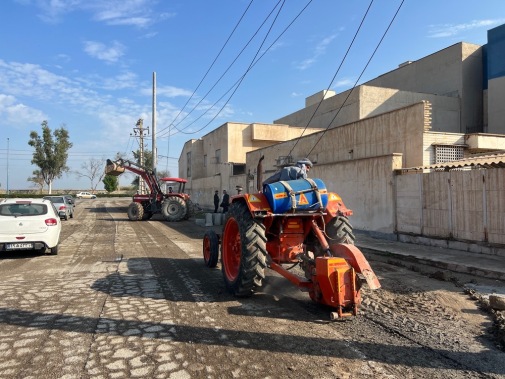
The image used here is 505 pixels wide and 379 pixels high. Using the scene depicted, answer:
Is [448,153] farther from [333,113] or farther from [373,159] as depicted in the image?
[333,113]

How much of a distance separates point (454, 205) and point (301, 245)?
640 centimetres

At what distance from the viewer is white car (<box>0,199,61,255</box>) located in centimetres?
934

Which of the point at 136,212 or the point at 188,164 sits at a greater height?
the point at 188,164

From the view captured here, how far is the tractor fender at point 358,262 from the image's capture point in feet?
15.3

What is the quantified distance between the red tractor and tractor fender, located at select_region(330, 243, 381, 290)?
18.7 m

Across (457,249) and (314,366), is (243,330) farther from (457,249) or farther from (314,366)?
(457,249)

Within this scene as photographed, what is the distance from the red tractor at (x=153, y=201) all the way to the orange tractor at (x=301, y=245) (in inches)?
660

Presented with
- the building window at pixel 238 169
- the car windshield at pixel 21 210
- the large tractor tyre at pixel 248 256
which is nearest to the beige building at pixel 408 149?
the building window at pixel 238 169

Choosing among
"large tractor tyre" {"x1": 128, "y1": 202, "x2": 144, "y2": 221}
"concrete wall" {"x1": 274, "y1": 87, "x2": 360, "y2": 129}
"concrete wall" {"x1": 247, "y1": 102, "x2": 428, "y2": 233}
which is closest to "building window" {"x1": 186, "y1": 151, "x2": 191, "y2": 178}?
"concrete wall" {"x1": 274, "y1": 87, "x2": 360, "y2": 129}

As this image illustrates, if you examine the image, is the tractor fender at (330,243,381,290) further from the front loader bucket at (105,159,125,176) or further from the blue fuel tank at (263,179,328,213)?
the front loader bucket at (105,159,125,176)

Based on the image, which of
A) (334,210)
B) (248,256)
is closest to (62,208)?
(248,256)

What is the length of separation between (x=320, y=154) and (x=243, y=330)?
14897 mm

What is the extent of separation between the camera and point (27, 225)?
31.2 ft

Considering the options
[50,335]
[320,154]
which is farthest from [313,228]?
[320,154]
